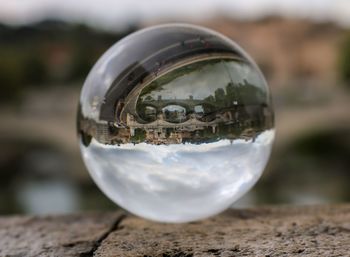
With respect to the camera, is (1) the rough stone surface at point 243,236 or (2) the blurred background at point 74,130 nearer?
(1) the rough stone surface at point 243,236

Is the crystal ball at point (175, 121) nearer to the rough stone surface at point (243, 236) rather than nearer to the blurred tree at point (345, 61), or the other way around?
the rough stone surface at point (243, 236)

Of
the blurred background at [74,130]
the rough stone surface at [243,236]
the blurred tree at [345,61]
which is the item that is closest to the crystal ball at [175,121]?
the rough stone surface at [243,236]

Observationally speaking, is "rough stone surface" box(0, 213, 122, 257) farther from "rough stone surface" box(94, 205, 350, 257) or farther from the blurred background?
the blurred background

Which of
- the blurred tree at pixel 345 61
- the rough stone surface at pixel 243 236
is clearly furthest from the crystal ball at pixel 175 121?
the blurred tree at pixel 345 61

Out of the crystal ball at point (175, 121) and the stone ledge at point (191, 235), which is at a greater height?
the crystal ball at point (175, 121)

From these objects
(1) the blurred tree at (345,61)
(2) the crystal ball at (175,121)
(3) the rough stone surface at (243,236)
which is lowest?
(3) the rough stone surface at (243,236)

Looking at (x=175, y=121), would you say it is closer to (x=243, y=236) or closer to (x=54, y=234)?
(x=243, y=236)

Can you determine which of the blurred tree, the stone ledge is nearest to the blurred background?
the blurred tree

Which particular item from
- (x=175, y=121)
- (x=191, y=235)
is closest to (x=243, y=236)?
(x=191, y=235)

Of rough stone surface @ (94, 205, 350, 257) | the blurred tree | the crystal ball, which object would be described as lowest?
rough stone surface @ (94, 205, 350, 257)
